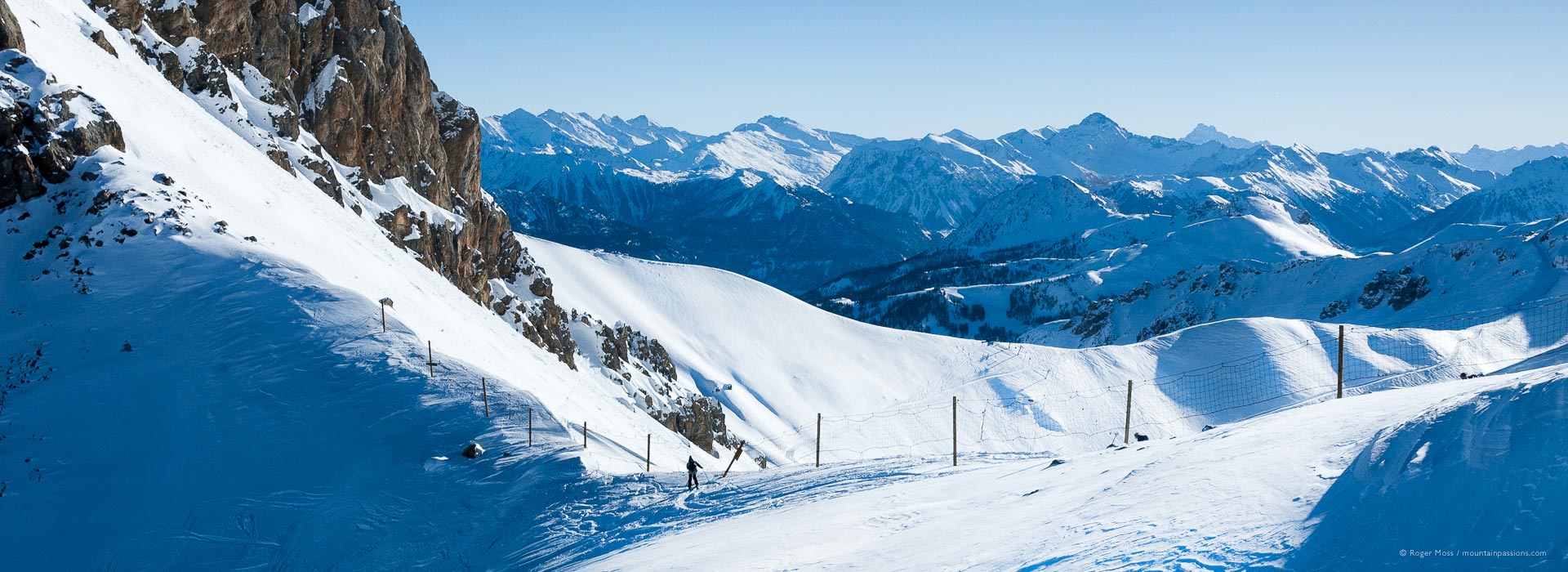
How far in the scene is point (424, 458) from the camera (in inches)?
942

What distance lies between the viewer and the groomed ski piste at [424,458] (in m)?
12.7

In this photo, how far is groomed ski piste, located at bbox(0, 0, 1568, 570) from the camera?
41.8 feet

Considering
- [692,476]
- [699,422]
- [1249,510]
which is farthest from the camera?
[699,422]

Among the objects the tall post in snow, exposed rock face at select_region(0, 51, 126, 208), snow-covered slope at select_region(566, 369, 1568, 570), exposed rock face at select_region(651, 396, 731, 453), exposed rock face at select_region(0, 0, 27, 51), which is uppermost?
exposed rock face at select_region(0, 0, 27, 51)

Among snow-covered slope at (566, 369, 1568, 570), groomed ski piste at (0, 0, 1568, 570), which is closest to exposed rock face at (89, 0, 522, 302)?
groomed ski piste at (0, 0, 1568, 570)

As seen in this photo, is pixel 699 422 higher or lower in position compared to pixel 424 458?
lower

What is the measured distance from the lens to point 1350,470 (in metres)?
13.5

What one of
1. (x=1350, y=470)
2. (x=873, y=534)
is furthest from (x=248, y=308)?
(x=1350, y=470)

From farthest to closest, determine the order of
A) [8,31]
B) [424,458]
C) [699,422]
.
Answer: [699,422] < [8,31] < [424,458]

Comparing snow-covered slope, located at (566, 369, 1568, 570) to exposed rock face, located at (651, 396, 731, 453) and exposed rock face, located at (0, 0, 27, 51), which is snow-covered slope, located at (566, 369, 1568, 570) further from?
exposed rock face, located at (651, 396, 731, 453)

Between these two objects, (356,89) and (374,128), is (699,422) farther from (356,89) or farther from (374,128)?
(356,89)

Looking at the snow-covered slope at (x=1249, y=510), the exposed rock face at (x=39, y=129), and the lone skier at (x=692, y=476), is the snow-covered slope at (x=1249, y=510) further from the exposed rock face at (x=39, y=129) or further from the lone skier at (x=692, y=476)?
the exposed rock face at (x=39, y=129)

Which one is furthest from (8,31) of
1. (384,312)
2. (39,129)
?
(384,312)

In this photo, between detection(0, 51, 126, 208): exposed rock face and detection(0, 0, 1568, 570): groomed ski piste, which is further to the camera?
detection(0, 51, 126, 208): exposed rock face
